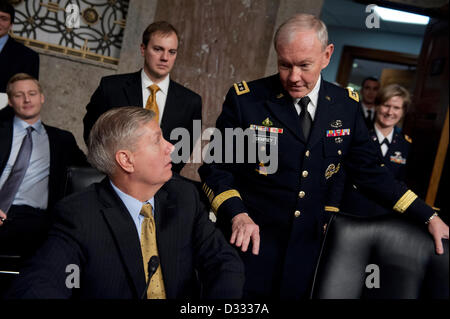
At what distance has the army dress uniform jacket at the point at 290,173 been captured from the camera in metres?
1.45

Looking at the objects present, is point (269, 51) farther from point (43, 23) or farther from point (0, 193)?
point (0, 193)

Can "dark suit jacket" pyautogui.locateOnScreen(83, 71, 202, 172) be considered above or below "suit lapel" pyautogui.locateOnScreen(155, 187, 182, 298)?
above

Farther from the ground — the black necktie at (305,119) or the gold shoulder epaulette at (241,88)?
the gold shoulder epaulette at (241,88)

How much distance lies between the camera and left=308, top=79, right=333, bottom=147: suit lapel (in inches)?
56.8

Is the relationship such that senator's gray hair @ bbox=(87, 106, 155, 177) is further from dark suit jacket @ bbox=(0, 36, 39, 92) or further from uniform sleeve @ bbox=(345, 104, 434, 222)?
dark suit jacket @ bbox=(0, 36, 39, 92)

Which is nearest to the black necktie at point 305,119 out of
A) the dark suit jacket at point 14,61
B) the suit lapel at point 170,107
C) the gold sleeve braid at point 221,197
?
the gold sleeve braid at point 221,197

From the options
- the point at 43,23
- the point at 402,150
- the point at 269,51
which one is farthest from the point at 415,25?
the point at 43,23

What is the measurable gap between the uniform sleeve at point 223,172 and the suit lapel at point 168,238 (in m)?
0.14

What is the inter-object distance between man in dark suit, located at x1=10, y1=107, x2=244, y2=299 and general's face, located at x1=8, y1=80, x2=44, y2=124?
1.28 metres

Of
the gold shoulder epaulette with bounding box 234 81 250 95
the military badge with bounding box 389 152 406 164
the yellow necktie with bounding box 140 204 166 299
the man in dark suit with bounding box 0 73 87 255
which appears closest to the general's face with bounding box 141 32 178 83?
the man in dark suit with bounding box 0 73 87 255

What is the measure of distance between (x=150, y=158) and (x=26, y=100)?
144 cm

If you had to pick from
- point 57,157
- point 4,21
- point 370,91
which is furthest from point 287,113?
point 370,91

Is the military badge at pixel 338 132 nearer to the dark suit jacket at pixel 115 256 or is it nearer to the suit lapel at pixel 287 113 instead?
the suit lapel at pixel 287 113

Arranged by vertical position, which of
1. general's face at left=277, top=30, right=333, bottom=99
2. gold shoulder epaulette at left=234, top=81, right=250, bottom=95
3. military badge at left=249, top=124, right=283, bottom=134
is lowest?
military badge at left=249, top=124, right=283, bottom=134
